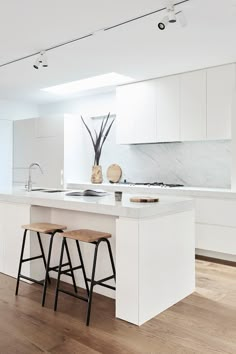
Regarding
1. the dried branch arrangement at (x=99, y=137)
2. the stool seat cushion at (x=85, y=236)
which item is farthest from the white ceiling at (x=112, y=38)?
the stool seat cushion at (x=85, y=236)

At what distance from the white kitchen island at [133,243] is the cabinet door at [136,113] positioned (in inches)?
87.9

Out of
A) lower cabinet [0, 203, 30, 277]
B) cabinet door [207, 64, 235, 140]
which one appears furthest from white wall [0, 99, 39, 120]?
cabinet door [207, 64, 235, 140]

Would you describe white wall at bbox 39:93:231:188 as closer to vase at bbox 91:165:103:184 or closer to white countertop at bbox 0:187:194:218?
vase at bbox 91:165:103:184

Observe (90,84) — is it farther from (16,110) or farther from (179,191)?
(179,191)

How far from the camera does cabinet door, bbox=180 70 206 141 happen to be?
451 centimetres

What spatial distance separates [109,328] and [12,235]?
162 cm

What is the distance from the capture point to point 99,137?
5.96m

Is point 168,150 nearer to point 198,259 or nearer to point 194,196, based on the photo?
point 194,196

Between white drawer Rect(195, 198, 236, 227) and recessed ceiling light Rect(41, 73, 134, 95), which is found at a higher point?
recessed ceiling light Rect(41, 73, 134, 95)

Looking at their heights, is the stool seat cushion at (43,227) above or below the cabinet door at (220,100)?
below

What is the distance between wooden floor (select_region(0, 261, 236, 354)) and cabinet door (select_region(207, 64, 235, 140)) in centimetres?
208

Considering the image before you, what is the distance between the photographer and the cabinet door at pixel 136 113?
16.7 feet

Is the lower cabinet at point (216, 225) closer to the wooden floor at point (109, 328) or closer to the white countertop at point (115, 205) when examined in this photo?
the wooden floor at point (109, 328)

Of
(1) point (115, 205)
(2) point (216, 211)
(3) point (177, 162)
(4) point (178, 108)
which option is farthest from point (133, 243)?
(3) point (177, 162)
